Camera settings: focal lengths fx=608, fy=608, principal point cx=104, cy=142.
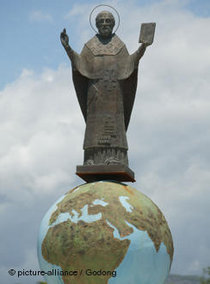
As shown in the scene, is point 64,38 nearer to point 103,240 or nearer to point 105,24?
point 105,24

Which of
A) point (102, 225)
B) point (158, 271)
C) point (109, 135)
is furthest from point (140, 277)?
point (109, 135)

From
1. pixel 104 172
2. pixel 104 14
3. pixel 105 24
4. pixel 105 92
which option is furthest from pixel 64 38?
pixel 104 172

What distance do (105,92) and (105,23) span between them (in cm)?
169

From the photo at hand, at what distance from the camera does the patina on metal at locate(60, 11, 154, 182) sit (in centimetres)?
1355

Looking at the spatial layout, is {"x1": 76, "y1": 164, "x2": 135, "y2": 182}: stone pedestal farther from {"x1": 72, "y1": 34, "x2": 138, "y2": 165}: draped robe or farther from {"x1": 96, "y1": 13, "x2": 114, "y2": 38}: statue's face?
{"x1": 96, "y1": 13, "x2": 114, "y2": 38}: statue's face

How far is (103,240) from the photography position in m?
11.9

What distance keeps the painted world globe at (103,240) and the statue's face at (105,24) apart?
12.0 ft

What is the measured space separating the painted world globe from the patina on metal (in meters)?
0.72

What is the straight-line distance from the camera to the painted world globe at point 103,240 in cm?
1191

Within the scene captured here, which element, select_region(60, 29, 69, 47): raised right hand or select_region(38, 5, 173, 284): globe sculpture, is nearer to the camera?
select_region(38, 5, 173, 284): globe sculpture

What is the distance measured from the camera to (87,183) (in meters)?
13.2

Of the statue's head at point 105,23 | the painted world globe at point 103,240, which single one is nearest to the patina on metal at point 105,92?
the statue's head at point 105,23

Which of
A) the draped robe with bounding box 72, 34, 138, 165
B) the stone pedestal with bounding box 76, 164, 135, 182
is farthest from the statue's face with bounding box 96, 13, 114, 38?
the stone pedestal with bounding box 76, 164, 135, 182

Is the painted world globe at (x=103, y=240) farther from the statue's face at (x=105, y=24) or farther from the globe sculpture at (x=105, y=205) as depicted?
the statue's face at (x=105, y=24)
